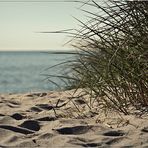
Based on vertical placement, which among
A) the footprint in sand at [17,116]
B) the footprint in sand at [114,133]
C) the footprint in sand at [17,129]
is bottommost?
the footprint in sand at [114,133]

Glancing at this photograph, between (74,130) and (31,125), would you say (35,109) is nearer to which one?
(31,125)

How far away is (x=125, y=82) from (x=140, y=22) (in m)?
0.45

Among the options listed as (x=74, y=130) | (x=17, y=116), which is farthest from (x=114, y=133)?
(x=17, y=116)

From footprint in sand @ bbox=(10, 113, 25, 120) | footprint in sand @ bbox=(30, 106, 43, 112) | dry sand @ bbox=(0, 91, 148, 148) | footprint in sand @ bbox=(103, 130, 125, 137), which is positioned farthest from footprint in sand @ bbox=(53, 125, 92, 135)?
footprint in sand @ bbox=(30, 106, 43, 112)

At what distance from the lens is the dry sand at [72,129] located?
9.02 feet

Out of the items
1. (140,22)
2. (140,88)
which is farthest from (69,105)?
(140,22)

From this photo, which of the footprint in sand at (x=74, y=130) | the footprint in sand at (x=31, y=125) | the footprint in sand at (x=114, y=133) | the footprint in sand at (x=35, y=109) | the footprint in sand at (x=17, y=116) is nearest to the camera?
the footprint in sand at (x=114, y=133)

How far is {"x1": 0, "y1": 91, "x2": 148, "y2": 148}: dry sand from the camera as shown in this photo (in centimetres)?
275

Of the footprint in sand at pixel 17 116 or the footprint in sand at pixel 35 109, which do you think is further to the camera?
the footprint in sand at pixel 35 109

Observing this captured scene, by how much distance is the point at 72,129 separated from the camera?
3.06 meters

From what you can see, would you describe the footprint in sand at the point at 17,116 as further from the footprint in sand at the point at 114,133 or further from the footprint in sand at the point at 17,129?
the footprint in sand at the point at 114,133

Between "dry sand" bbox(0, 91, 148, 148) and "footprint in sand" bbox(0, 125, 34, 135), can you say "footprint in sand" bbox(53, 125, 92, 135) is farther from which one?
"footprint in sand" bbox(0, 125, 34, 135)

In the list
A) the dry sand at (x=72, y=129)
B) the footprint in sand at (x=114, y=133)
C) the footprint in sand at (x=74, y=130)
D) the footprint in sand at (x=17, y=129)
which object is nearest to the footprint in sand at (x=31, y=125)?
the dry sand at (x=72, y=129)

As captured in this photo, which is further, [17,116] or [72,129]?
[17,116]
